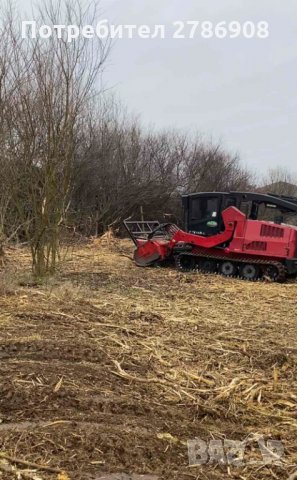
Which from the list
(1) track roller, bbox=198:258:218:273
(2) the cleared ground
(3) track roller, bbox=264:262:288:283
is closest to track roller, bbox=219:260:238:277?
(1) track roller, bbox=198:258:218:273

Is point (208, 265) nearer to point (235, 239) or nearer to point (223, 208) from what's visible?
point (235, 239)

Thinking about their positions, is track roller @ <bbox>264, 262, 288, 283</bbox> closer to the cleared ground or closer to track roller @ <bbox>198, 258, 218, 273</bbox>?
track roller @ <bbox>198, 258, 218, 273</bbox>

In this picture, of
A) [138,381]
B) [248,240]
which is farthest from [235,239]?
[138,381]

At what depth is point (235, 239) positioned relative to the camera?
1249cm

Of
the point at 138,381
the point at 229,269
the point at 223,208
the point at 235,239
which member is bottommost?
the point at 138,381

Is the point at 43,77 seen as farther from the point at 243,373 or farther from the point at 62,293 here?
the point at 243,373

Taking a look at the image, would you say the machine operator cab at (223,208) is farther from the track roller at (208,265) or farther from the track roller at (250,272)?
the track roller at (250,272)

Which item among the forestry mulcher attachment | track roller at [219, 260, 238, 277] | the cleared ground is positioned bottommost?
the cleared ground

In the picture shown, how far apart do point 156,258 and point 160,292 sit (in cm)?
394

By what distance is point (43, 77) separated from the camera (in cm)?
922

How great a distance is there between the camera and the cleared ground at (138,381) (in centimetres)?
316

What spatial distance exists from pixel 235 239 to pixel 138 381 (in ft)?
27.2

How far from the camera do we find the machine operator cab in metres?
12.4

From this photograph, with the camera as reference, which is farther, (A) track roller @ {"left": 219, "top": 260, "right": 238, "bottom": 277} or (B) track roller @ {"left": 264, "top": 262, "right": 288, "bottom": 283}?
(A) track roller @ {"left": 219, "top": 260, "right": 238, "bottom": 277}
